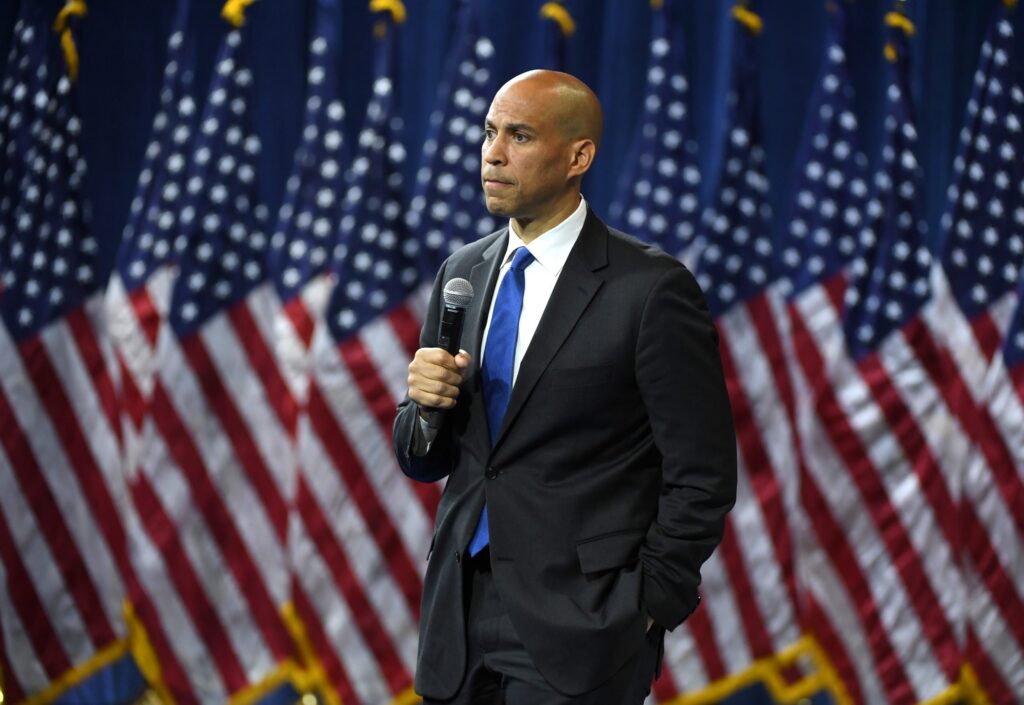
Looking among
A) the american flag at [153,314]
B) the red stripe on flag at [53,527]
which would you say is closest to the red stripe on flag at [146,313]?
the american flag at [153,314]

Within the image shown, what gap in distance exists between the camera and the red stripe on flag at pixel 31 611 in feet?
13.7

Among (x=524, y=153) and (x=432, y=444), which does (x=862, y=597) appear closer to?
(x=432, y=444)

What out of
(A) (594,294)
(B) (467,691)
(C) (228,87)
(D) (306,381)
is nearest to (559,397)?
(A) (594,294)

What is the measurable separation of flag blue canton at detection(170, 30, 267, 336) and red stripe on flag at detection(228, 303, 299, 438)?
63 mm

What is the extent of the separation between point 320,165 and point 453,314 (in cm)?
235

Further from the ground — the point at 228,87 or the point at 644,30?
the point at 228,87

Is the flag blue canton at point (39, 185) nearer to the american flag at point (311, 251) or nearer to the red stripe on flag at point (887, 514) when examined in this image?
the american flag at point (311, 251)

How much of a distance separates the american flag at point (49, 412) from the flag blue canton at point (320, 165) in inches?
30.2

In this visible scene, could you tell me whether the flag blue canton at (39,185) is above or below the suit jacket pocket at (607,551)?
above

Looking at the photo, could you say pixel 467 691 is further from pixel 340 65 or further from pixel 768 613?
pixel 340 65

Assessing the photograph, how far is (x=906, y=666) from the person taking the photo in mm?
4098

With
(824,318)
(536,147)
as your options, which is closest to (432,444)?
(536,147)

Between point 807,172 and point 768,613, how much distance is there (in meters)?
1.52

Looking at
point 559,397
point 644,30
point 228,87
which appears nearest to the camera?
point 559,397
